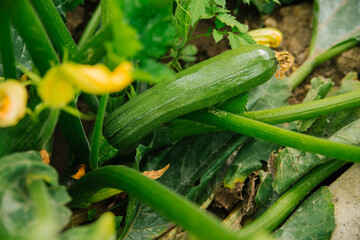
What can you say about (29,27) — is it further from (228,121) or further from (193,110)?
(228,121)

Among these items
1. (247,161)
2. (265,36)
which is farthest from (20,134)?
(265,36)

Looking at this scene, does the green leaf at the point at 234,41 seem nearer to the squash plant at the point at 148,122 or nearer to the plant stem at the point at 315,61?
the squash plant at the point at 148,122

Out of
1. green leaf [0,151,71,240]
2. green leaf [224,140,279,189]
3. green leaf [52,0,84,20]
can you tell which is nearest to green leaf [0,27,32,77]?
green leaf [52,0,84,20]

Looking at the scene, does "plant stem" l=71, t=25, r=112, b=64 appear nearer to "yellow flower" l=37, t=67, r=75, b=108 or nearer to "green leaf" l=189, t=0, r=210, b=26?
"yellow flower" l=37, t=67, r=75, b=108

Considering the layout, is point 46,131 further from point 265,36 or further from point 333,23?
point 333,23

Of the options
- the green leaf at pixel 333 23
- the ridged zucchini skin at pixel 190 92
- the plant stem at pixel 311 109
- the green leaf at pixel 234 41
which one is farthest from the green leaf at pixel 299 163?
the green leaf at pixel 333 23
